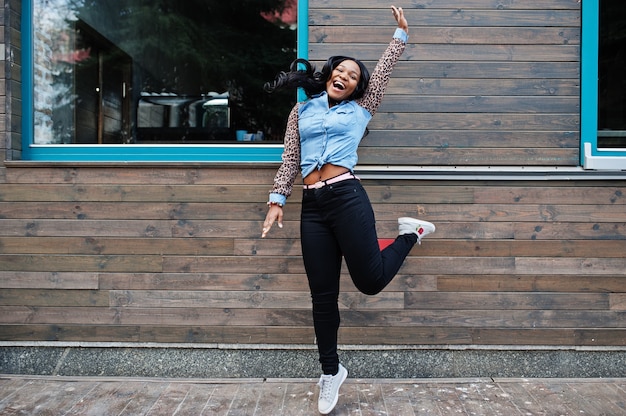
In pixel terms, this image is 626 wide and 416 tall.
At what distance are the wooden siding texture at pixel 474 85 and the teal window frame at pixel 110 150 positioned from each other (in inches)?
28.4

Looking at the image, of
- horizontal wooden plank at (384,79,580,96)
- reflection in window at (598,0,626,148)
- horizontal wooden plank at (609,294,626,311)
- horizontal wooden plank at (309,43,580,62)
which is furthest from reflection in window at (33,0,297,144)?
horizontal wooden plank at (609,294,626,311)

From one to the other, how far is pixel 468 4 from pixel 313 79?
119cm

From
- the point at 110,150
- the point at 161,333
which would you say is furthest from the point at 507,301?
the point at 110,150

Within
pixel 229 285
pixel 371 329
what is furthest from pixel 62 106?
pixel 371 329

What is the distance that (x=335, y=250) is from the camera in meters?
2.78

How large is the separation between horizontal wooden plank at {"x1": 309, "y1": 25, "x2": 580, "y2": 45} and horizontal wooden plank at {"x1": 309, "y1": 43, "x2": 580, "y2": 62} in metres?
0.03

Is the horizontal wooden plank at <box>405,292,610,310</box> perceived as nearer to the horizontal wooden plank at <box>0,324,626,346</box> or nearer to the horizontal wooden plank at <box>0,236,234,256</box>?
the horizontal wooden plank at <box>0,324,626,346</box>

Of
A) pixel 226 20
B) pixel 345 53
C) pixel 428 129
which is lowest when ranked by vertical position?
pixel 428 129

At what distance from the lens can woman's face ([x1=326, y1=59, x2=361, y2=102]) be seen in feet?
9.02

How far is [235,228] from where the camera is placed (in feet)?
10.9

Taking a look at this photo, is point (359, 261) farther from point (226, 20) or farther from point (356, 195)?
point (226, 20)

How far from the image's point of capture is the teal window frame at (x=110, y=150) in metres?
3.40

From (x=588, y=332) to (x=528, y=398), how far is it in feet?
2.22

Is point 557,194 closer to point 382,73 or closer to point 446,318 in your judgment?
point 446,318
